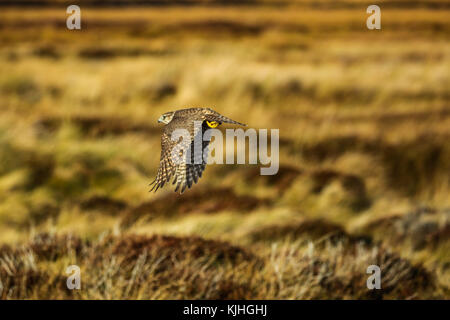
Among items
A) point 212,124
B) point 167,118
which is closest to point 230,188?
point 167,118

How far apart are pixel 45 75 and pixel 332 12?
1178 inches

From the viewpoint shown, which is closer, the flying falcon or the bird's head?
the flying falcon

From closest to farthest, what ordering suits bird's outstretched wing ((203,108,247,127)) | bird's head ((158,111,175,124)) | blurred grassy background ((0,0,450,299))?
bird's outstretched wing ((203,108,247,127)) < bird's head ((158,111,175,124)) < blurred grassy background ((0,0,450,299))

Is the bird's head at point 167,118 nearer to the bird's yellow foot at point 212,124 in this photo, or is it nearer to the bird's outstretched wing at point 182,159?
the bird's outstretched wing at point 182,159

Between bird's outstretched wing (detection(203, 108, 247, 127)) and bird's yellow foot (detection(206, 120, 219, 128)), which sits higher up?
bird's outstretched wing (detection(203, 108, 247, 127))

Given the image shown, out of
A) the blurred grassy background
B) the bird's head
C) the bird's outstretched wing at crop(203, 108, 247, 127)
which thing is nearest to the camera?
the bird's outstretched wing at crop(203, 108, 247, 127)

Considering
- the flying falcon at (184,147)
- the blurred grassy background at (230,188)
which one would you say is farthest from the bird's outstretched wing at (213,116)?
the blurred grassy background at (230,188)

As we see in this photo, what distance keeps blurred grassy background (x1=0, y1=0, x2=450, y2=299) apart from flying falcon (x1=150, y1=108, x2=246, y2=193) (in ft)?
7.18

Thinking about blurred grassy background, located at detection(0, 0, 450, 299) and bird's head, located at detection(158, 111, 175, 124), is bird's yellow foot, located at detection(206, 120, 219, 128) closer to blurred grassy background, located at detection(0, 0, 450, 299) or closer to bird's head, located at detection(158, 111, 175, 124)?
bird's head, located at detection(158, 111, 175, 124)

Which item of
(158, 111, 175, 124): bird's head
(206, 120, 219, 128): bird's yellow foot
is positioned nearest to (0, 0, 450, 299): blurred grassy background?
(158, 111, 175, 124): bird's head

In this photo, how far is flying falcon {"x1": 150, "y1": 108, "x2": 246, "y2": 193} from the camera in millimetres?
1448

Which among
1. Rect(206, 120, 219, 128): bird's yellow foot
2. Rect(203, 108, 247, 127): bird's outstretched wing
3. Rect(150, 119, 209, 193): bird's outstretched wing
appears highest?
Rect(203, 108, 247, 127): bird's outstretched wing

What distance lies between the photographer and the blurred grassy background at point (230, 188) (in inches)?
151

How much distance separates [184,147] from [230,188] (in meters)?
5.87
